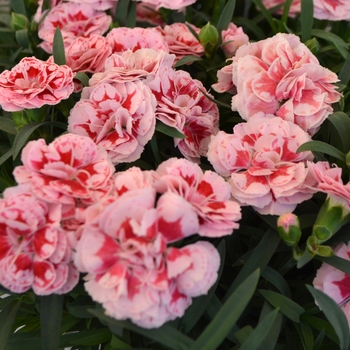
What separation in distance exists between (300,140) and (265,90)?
10 cm

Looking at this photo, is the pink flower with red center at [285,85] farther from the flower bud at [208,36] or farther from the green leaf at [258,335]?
the green leaf at [258,335]

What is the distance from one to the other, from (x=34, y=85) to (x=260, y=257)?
16.2 inches

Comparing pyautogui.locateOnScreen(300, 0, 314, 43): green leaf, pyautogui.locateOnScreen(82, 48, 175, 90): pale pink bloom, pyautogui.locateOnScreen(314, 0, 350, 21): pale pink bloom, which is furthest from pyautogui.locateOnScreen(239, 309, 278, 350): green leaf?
pyautogui.locateOnScreen(314, 0, 350, 21): pale pink bloom

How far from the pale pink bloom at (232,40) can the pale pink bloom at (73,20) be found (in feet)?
0.76

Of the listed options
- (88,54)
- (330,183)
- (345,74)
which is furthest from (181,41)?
(330,183)

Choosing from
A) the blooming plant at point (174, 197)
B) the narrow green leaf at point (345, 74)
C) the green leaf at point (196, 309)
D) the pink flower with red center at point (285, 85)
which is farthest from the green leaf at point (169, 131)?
the narrow green leaf at point (345, 74)

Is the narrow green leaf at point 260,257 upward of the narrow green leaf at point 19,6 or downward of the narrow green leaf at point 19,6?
downward

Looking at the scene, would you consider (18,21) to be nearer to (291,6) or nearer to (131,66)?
(131,66)

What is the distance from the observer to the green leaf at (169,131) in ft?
2.24

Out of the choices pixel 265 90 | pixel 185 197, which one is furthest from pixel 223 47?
pixel 185 197

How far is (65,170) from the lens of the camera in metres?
0.57

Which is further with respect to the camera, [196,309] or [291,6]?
[291,6]

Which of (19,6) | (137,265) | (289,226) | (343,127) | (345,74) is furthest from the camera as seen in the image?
(19,6)

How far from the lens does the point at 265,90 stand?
0.71m
